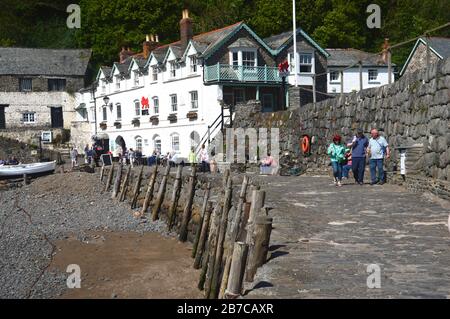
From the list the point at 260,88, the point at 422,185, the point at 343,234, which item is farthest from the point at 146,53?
the point at 343,234

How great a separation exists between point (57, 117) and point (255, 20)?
21466 millimetres

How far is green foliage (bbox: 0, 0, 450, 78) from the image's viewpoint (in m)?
51.6

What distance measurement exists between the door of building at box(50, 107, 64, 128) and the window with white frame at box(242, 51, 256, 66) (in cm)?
2439

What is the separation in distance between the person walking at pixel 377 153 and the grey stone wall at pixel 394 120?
0.39 meters

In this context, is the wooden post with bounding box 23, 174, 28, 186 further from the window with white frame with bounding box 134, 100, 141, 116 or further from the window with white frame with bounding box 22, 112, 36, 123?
the window with white frame with bounding box 22, 112, 36, 123

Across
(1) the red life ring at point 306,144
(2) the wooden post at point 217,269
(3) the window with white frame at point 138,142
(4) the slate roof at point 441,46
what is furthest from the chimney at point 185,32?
(2) the wooden post at point 217,269

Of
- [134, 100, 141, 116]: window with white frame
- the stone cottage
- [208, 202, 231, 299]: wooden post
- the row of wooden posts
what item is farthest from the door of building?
[208, 202, 231, 299]: wooden post

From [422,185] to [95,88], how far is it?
4148 cm

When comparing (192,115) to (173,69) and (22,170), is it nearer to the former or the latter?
Result: (173,69)

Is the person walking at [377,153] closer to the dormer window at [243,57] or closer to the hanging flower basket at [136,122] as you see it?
the dormer window at [243,57]

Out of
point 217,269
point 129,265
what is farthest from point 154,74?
point 217,269

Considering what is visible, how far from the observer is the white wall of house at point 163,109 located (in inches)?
1411

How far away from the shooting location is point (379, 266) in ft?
22.6

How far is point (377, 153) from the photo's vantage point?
14.5 meters
